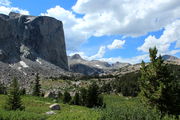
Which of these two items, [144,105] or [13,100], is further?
[13,100]

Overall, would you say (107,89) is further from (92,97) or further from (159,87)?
(159,87)

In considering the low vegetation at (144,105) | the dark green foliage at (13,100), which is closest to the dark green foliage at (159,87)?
the low vegetation at (144,105)

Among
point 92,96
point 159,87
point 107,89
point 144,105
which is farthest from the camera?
point 107,89

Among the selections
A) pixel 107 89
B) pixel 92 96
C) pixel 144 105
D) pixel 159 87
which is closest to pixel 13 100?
pixel 144 105

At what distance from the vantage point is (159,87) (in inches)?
1148

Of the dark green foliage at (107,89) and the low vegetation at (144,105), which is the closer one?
the low vegetation at (144,105)

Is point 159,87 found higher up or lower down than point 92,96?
higher up

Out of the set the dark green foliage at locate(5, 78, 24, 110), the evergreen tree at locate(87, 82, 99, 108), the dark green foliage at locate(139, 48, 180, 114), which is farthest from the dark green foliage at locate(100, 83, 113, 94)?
the dark green foliage at locate(139, 48, 180, 114)

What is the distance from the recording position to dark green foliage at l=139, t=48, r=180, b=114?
29.4 metres

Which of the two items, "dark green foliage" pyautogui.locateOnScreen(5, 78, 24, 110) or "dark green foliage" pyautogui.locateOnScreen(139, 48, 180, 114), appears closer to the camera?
"dark green foliage" pyautogui.locateOnScreen(139, 48, 180, 114)

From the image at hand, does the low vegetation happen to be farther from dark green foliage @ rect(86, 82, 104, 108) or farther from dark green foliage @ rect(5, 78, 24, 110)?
dark green foliage @ rect(86, 82, 104, 108)

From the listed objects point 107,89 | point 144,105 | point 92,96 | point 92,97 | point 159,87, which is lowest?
point 144,105

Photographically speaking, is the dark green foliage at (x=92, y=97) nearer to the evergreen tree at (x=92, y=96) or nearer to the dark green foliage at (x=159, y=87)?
the evergreen tree at (x=92, y=96)

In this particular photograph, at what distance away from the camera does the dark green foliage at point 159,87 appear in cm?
2939
